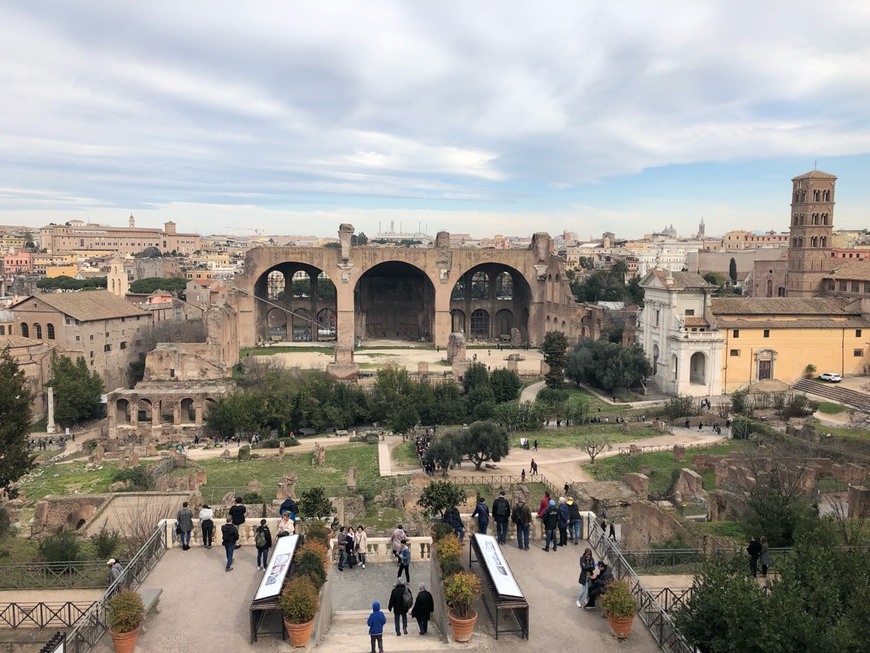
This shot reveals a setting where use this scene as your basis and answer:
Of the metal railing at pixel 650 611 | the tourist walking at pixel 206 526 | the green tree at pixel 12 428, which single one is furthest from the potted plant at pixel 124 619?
the green tree at pixel 12 428

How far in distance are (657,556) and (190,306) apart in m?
51.8

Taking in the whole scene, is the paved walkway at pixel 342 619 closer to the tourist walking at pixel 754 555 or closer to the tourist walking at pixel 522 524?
the tourist walking at pixel 522 524

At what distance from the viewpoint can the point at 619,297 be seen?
72.3 meters

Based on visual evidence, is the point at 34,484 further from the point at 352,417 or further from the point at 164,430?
the point at 352,417

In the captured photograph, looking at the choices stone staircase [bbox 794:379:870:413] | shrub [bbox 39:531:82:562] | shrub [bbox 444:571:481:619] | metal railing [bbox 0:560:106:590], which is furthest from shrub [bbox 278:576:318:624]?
stone staircase [bbox 794:379:870:413]

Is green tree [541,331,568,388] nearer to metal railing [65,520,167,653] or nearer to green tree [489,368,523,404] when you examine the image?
green tree [489,368,523,404]

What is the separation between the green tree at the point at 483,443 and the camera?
2595 cm

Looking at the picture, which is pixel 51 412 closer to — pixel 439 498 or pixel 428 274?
pixel 439 498

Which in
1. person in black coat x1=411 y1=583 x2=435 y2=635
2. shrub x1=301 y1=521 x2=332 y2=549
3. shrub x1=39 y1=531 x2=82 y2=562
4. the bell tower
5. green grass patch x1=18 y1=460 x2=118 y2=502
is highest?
the bell tower

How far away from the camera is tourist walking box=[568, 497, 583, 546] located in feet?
37.9

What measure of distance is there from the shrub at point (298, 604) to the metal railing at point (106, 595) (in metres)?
2.30

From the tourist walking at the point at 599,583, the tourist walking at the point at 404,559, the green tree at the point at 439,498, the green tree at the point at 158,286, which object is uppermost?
the green tree at the point at 158,286

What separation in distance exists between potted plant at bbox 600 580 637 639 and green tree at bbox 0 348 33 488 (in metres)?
14.5

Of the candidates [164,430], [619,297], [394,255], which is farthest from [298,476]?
[619,297]
